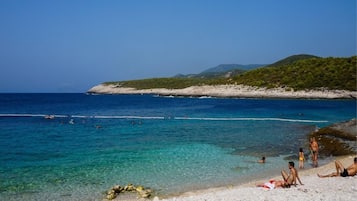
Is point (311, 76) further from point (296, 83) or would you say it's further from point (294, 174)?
point (294, 174)

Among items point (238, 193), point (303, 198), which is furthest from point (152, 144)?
point (303, 198)

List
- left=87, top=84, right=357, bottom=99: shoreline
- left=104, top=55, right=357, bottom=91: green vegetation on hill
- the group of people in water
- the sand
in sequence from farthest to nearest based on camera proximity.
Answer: left=104, top=55, right=357, bottom=91: green vegetation on hill, left=87, top=84, right=357, bottom=99: shoreline, the group of people in water, the sand

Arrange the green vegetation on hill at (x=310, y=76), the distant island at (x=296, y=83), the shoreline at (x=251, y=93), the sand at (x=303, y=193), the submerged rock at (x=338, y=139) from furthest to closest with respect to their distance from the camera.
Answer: the green vegetation on hill at (x=310, y=76) < the distant island at (x=296, y=83) < the shoreline at (x=251, y=93) < the submerged rock at (x=338, y=139) < the sand at (x=303, y=193)

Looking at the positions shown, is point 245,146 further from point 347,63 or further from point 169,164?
point 347,63

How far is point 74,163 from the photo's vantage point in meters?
25.5

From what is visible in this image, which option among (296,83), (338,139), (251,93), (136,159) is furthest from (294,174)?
(296,83)

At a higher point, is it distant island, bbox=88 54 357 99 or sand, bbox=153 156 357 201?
distant island, bbox=88 54 357 99

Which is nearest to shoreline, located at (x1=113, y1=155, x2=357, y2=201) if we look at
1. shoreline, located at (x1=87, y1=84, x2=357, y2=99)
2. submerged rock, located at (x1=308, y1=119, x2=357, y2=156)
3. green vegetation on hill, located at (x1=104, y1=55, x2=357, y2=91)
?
submerged rock, located at (x1=308, y1=119, x2=357, y2=156)

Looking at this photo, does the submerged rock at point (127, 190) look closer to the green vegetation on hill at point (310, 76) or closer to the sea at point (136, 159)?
the sea at point (136, 159)

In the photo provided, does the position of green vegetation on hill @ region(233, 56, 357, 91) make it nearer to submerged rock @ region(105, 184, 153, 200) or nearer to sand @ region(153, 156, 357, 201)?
sand @ region(153, 156, 357, 201)

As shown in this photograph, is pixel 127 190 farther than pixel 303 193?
Yes

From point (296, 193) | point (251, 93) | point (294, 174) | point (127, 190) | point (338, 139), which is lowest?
point (127, 190)

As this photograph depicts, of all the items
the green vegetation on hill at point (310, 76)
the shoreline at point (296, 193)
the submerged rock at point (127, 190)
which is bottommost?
the submerged rock at point (127, 190)

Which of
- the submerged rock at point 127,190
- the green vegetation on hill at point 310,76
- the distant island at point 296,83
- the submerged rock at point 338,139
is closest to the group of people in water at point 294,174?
the submerged rock at point 127,190
